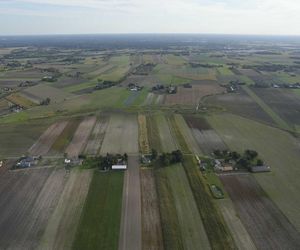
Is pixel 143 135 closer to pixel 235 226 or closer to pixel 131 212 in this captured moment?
pixel 131 212

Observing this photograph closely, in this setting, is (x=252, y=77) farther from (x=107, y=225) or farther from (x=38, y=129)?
(x=107, y=225)

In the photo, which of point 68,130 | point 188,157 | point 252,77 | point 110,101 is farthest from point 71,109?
point 252,77

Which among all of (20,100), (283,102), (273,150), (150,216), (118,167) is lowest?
(283,102)

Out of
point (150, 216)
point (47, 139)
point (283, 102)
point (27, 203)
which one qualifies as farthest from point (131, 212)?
point (283, 102)

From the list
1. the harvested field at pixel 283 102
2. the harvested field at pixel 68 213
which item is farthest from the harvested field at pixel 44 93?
the harvested field at pixel 283 102

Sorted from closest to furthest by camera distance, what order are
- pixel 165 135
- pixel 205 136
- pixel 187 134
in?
pixel 205 136
pixel 165 135
pixel 187 134

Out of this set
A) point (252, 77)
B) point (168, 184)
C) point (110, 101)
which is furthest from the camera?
point (252, 77)

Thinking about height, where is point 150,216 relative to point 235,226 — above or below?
below

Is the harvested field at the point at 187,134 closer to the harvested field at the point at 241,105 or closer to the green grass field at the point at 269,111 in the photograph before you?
the harvested field at the point at 241,105
